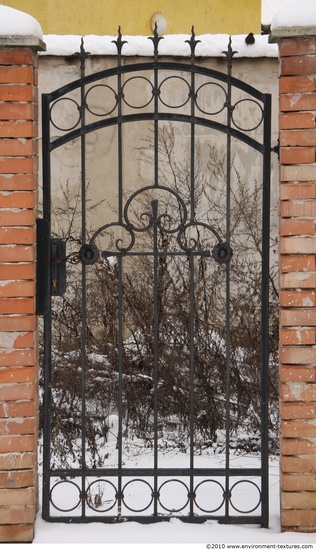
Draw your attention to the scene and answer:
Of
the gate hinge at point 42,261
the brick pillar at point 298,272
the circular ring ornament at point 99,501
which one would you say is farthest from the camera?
the circular ring ornament at point 99,501

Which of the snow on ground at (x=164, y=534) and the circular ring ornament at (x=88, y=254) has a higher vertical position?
the circular ring ornament at (x=88, y=254)

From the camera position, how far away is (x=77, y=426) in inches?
215

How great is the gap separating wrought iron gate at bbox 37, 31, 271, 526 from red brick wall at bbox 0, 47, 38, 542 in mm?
138

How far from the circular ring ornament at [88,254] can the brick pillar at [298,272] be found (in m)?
0.82

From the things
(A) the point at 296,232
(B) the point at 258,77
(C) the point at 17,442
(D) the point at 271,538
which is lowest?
(D) the point at 271,538

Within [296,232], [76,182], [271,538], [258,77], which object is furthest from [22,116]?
[258,77]

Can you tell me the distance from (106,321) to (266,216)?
2.26 m

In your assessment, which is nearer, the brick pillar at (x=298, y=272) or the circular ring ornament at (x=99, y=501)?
the brick pillar at (x=298, y=272)

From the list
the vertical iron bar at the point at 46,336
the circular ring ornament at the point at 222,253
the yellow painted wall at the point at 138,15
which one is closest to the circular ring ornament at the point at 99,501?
the vertical iron bar at the point at 46,336

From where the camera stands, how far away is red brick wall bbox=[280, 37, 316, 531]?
145 inches

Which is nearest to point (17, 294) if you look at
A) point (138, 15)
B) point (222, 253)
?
point (222, 253)

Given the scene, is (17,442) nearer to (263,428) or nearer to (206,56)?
(263,428)

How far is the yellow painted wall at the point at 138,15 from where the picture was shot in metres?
8.92

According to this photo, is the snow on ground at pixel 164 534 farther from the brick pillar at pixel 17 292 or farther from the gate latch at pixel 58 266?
the gate latch at pixel 58 266
